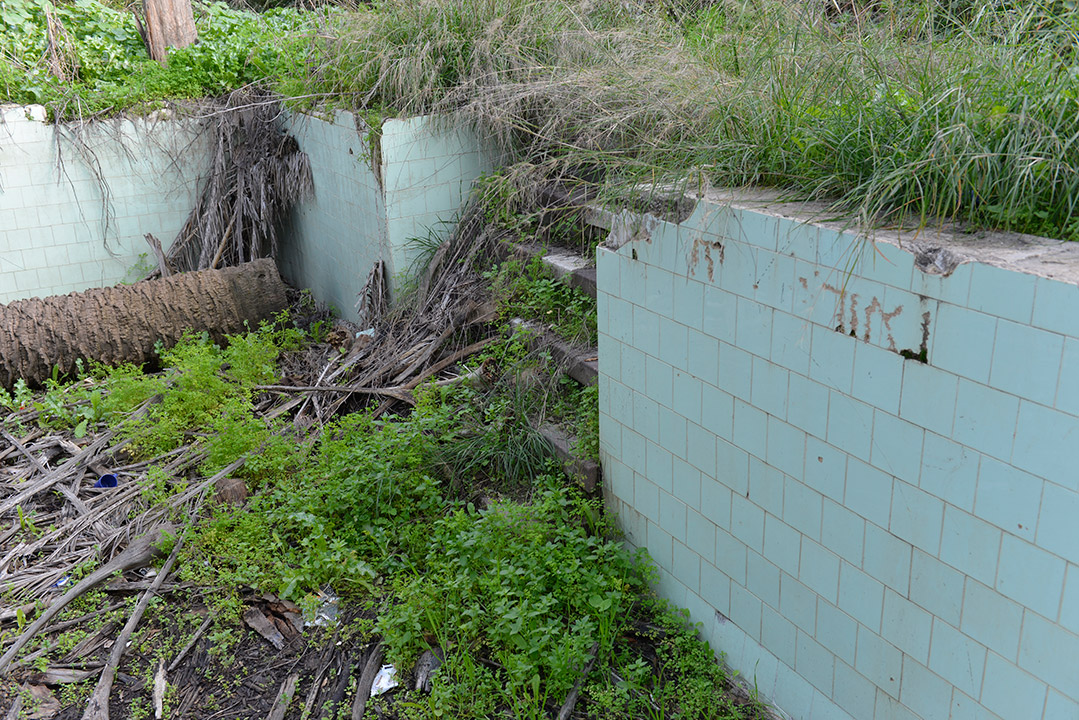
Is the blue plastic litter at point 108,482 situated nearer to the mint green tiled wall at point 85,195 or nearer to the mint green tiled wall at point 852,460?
the mint green tiled wall at point 852,460

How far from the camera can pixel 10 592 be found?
4.36 meters

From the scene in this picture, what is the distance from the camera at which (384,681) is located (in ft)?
12.1

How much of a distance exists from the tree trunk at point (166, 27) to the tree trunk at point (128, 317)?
3079mm

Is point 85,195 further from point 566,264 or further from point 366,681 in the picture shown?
point 366,681

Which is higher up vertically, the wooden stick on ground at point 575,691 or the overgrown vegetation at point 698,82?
the overgrown vegetation at point 698,82

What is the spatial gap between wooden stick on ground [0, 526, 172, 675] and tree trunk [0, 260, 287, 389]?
2.81 meters

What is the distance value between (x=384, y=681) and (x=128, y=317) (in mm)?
4586

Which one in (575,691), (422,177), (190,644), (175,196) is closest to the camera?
(575,691)

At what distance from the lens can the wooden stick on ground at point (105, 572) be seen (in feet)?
13.1


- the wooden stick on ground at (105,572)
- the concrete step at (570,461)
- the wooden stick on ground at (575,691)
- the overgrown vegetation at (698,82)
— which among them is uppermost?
the overgrown vegetation at (698,82)

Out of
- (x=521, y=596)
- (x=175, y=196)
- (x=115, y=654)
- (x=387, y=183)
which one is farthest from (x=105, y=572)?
(x=175, y=196)

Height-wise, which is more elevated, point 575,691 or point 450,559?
point 450,559

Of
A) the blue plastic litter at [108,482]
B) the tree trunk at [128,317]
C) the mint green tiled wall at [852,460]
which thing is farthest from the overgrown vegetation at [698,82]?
the blue plastic litter at [108,482]

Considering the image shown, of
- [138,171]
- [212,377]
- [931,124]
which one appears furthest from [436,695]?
[138,171]
